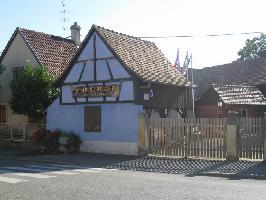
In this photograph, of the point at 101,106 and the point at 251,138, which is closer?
the point at 251,138

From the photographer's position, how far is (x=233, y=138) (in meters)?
17.3

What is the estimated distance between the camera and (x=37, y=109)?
2500cm

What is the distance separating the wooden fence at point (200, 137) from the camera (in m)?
17.1

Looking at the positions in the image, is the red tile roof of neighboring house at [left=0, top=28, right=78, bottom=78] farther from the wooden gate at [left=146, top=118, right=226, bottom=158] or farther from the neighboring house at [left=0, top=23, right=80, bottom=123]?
the wooden gate at [left=146, top=118, right=226, bottom=158]

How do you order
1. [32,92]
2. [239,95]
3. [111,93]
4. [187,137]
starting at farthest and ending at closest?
1. [239,95]
2. [32,92]
3. [111,93]
4. [187,137]

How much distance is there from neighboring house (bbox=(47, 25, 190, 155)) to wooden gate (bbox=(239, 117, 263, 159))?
4928 millimetres

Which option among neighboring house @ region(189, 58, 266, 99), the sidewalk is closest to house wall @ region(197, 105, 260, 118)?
neighboring house @ region(189, 58, 266, 99)

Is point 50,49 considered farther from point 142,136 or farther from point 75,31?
point 142,136

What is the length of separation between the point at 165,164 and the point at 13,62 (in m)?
16.4

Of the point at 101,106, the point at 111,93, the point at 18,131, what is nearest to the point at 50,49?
the point at 18,131

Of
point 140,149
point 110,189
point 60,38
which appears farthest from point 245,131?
point 60,38

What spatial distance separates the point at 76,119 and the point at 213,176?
33.4 feet

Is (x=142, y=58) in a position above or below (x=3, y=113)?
above

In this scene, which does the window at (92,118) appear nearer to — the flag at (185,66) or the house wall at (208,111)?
the flag at (185,66)
